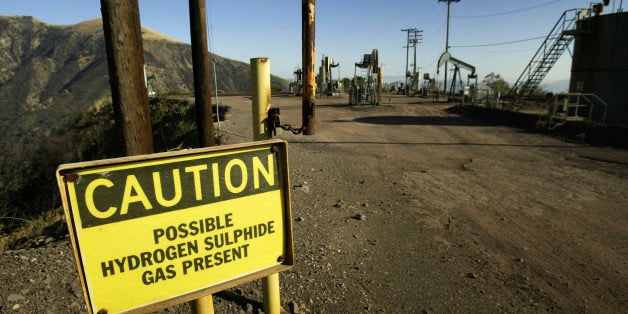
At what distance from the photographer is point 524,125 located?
52.7 ft

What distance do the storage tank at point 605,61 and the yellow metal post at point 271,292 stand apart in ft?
53.8

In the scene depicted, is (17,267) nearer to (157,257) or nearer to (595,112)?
(157,257)

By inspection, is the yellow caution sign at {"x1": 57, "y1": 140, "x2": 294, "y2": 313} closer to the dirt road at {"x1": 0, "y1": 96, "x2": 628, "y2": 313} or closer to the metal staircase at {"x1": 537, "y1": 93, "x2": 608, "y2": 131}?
the dirt road at {"x1": 0, "y1": 96, "x2": 628, "y2": 313}

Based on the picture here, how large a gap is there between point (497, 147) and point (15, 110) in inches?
3736

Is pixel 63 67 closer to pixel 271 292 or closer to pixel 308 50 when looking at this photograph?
pixel 308 50

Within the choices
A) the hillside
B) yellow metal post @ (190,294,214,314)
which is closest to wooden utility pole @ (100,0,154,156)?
yellow metal post @ (190,294,214,314)

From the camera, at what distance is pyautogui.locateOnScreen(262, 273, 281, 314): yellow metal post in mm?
2383

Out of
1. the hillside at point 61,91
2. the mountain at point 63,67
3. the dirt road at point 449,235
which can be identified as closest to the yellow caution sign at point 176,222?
the dirt road at point 449,235

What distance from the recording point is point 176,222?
1826mm

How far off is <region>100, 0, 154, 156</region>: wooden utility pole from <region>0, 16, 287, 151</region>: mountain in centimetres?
7830

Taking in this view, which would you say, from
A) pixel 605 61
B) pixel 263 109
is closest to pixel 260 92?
pixel 263 109

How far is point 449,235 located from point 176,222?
15.0 ft

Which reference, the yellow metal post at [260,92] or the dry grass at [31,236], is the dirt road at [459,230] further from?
the dry grass at [31,236]

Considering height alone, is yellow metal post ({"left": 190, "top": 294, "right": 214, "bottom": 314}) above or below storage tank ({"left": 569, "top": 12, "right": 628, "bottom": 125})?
below
